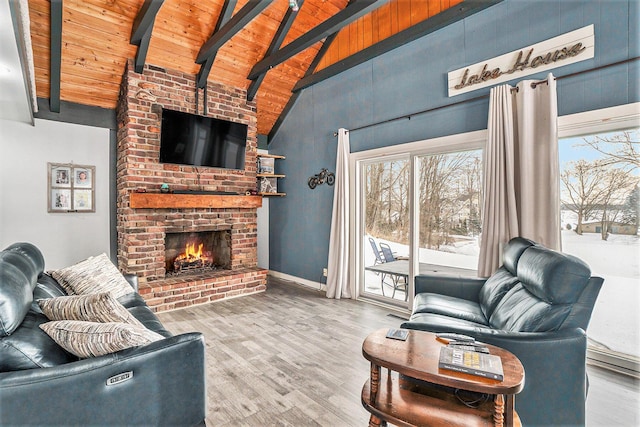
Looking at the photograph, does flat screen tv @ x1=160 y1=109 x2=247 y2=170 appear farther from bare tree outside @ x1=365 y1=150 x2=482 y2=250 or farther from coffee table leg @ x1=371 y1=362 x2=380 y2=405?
coffee table leg @ x1=371 y1=362 x2=380 y2=405

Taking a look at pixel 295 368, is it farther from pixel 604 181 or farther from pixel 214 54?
pixel 214 54

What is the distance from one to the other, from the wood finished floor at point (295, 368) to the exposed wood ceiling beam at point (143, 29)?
10.7ft

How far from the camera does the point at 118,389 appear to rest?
4.47 feet

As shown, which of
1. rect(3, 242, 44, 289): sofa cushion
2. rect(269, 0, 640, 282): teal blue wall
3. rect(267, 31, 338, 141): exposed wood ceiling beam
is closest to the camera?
rect(3, 242, 44, 289): sofa cushion

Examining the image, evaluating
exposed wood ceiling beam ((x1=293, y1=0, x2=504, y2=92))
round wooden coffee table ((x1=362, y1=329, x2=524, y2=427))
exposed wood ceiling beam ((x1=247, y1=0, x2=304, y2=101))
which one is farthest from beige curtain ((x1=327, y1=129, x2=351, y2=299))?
round wooden coffee table ((x1=362, y1=329, x2=524, y2=427))

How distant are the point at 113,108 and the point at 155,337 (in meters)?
4.40

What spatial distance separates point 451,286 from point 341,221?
1948 millimetres

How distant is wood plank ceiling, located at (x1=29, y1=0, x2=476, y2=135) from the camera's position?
3.54 m

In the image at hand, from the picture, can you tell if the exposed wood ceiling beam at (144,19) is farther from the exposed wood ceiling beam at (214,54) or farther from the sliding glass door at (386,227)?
the sliding glass door at (386,227)

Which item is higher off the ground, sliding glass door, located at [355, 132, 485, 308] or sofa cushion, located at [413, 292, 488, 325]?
sliding glass door, located at [355, 132, 485, 308]

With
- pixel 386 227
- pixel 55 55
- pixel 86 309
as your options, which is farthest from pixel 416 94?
pixel 55 55

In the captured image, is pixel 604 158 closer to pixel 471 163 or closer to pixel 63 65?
pixel 471 163

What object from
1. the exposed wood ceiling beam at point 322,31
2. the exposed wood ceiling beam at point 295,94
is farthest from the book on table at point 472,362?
the exposed wood ceiling beam at point 295,94

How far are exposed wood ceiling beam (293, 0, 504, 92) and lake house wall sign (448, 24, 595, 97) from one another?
21.1 inches
